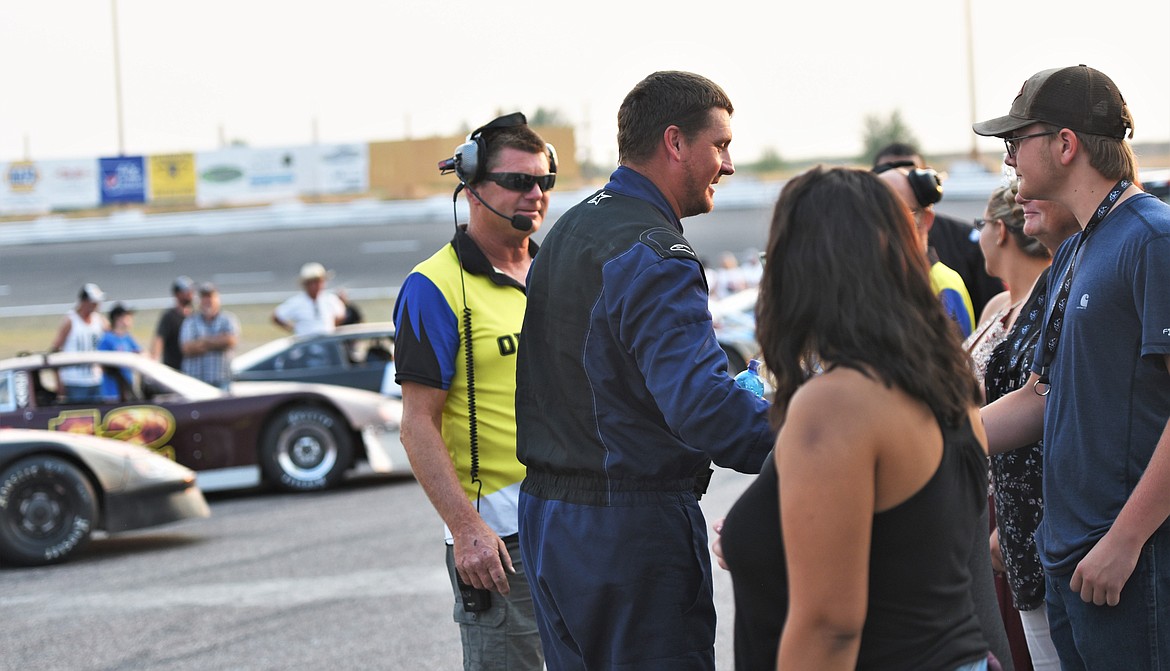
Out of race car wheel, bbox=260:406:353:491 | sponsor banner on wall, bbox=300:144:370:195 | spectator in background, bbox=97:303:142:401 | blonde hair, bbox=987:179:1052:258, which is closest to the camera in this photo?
blonde hair, bbox=987:179:1052:258

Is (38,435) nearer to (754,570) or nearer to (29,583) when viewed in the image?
(29,583)

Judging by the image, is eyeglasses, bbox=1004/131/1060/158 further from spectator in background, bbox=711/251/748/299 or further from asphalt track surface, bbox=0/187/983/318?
asphalt track surface, bbox=0/187/983/318

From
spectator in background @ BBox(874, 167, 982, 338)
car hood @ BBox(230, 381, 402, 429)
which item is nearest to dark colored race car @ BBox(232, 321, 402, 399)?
car hood @ BBox(230, 381, 402, 429)

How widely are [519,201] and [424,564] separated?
4536 millimetres

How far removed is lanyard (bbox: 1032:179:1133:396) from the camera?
287cm

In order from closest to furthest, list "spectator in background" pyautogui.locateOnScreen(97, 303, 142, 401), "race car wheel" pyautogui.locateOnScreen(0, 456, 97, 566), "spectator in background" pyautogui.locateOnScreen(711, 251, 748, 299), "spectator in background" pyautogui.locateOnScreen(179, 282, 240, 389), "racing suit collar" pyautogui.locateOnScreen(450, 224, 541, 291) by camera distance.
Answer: "racing suit collar" pyautogui.locateOnScreen(450, 224, 541, 291)
"race car wheel" pyautogui.locateOnScreen(0, 456, 97, 566)
"spectator in background" pyautogui.locateOnScreen(179, 282, 240, 389)
"spectator in background" pyautogui.locateOnScreen(97, 303, 142, 401)
"spectator in background" pyautogui.locateOnScreen(711, 251, 748, 299)

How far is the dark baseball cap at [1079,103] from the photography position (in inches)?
113

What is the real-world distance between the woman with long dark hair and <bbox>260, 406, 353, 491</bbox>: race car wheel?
983 centimetres

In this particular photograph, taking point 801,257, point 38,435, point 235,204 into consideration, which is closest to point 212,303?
point 38,435

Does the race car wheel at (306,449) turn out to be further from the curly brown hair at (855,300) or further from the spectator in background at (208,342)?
the curly brown hair at (855,300)

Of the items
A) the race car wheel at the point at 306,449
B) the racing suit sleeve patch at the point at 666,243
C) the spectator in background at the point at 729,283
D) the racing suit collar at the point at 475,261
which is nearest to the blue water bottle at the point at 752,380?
the racing suit sleeve patch at the point at 666,243

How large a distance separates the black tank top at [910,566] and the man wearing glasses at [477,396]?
1.39 metres

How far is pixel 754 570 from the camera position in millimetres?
2168

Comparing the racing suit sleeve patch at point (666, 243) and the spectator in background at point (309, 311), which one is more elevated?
the racing suit sleeve patch at point (666, 243)
